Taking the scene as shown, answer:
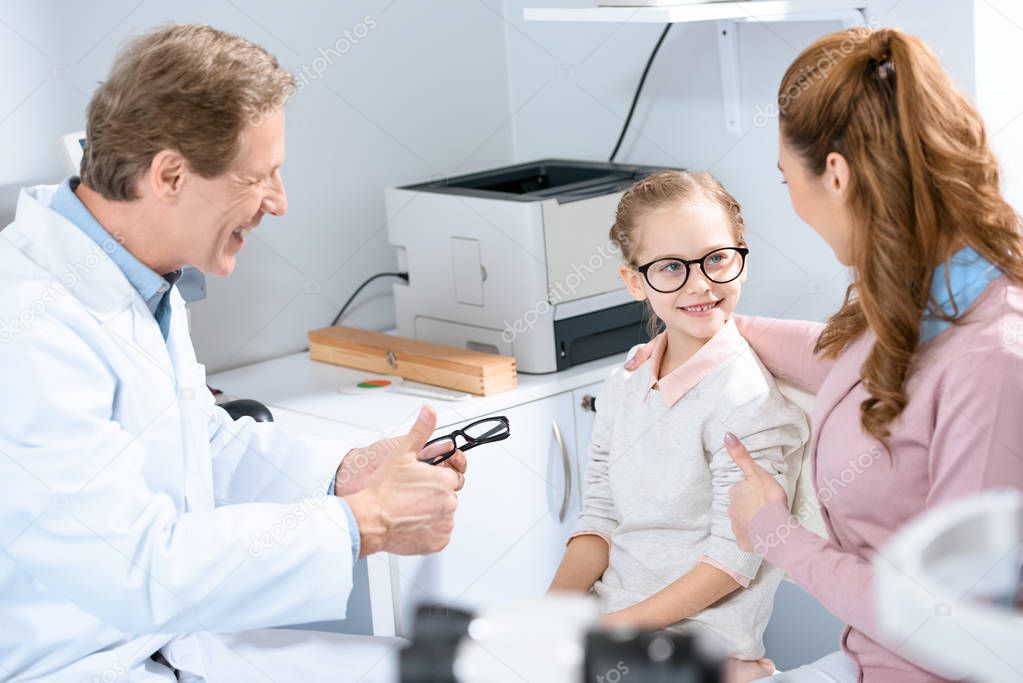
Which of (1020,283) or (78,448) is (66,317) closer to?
(78,448)

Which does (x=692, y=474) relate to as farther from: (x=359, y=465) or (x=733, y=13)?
(x=733, y=13)

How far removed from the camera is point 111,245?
139cm

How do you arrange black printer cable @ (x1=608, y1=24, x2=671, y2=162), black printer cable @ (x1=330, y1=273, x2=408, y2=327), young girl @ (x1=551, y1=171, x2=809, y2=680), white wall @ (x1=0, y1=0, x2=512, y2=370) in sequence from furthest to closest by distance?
black printer cable @ (x1=330, y1=273, x2=408, y2=327)
black printer cable @ (x1=608, y1=24, x2=671, y2=162)
white wall @ (x1=0, y1=0, x2=512, y2=370)
young girl @ (x1=551, y1=171, x2=809, y2=680)

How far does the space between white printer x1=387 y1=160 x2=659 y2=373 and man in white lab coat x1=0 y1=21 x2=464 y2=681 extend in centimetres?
68

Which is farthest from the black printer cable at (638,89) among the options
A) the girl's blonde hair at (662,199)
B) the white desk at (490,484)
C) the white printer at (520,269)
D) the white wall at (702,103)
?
the girl's blonde hair at (662,199)

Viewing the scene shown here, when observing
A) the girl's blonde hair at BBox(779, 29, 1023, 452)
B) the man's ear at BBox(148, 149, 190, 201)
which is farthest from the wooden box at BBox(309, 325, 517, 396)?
the girl's blonde hair at BBox(779, 29, 1023, 452)

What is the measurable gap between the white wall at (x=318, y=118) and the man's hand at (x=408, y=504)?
3.89ft

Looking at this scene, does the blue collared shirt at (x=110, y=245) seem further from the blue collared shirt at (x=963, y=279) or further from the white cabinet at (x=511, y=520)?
the blue collared shirt at (x=963, y=279)

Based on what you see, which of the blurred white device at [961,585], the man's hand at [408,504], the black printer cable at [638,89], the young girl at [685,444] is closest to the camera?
the blurred white device at [961,585]

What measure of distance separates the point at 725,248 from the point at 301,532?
2.32 feet

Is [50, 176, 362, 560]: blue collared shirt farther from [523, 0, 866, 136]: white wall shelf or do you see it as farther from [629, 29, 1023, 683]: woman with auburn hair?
[523, 0, 866, 136]: white wall shelf

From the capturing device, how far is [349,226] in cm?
264

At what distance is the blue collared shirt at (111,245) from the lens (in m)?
1.38

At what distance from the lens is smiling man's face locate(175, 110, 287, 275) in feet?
4.52
